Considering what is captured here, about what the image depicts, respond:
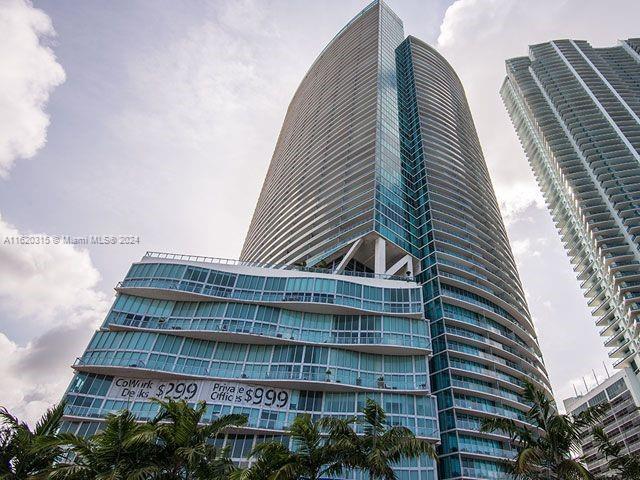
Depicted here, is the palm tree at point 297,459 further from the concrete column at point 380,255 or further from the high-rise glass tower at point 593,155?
the high-rise glass tower at point 593,155

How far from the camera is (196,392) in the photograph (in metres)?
42.5

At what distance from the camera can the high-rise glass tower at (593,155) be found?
87062 mm

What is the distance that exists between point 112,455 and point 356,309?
35460 mm

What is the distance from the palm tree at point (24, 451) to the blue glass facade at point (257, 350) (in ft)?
77.2

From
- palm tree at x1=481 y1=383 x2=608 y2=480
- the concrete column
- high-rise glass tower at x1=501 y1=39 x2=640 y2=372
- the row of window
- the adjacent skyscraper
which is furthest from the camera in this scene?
high-rise glass tower at x1=501 y1=39 x2=640 y2=372

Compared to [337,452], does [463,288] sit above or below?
above

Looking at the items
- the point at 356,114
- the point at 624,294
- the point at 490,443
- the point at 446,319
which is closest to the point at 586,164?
the point at 624,294

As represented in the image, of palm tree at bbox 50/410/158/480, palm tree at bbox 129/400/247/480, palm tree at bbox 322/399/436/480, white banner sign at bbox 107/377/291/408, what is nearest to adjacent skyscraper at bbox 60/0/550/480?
white banner sign at bbox 107/377/291/408

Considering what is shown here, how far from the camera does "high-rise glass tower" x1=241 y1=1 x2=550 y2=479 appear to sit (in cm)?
5562

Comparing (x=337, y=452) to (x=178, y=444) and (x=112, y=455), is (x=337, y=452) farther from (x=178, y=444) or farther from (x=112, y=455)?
(x=112, y=455)

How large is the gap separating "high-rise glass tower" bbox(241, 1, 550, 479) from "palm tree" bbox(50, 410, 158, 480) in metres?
42.2

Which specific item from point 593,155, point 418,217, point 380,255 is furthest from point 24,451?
point 593,155

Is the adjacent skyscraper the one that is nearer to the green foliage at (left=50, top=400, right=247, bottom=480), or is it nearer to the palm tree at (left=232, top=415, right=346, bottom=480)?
the palm tree at (left=232, top=415, right=346, bottom=480)

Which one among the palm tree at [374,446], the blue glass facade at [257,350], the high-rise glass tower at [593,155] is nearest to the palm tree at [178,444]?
the palm tree at [374,446]
